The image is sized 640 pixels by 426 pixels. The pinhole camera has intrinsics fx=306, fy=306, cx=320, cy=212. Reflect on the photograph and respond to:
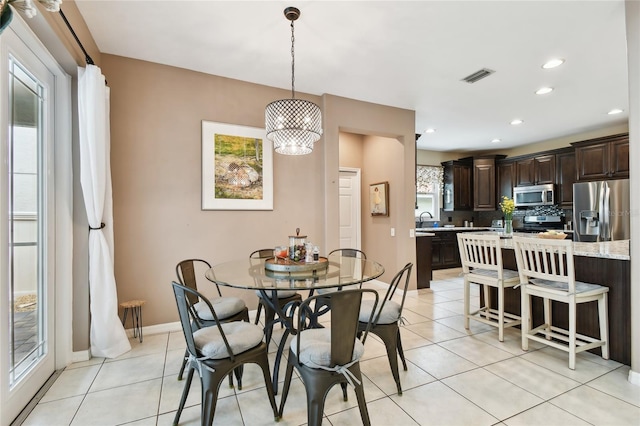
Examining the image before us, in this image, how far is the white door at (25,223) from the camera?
1.77 m

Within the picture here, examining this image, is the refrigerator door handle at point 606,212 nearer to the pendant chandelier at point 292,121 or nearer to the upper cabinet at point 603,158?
the upper cabinet at point 603,158

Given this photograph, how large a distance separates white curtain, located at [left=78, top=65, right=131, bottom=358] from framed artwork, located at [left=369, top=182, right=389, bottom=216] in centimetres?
373

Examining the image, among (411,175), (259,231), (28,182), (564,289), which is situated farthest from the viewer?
(411,175)

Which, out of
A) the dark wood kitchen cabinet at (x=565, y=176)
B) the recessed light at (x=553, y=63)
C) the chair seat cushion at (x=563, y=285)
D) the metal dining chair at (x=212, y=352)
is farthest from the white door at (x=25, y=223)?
the dark wood kitchen cabinet at (x=565, y=176)

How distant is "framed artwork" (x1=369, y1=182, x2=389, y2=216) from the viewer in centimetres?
501

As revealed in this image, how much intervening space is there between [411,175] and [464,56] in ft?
6.15

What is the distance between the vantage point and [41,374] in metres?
2.23

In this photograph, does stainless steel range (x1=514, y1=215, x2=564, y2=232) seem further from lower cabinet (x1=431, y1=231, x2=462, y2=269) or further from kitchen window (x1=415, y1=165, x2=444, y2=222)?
kitchen window (x1=415, y1=165, x2=444, y2=222)

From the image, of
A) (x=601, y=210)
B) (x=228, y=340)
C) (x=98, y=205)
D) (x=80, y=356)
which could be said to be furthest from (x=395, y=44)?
(x=601, y=210)

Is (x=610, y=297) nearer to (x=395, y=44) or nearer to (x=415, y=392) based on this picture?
(x=415, y=392)

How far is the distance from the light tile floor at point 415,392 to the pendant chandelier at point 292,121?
1915mm

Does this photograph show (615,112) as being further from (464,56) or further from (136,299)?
(136,299)

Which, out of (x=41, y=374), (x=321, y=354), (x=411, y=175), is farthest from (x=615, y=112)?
(x=41, y=374)

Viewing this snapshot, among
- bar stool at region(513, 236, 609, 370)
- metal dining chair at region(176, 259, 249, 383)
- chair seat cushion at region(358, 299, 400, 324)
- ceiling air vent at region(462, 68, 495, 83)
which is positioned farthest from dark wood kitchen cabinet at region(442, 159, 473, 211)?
metal dining chair at region(176, 259, 249, 383)
